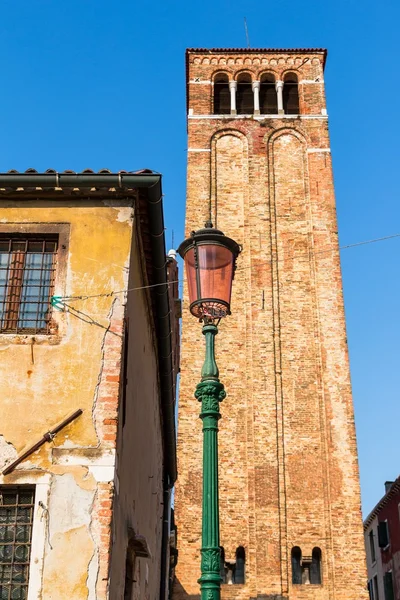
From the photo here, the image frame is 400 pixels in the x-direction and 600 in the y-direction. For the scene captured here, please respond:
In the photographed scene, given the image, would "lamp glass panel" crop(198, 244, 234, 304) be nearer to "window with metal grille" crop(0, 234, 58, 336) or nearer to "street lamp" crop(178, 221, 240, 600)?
→ "street lamp" crop(178, 221, 240, 600)

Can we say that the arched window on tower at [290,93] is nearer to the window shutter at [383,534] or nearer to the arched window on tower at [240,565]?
the arched window on tower at [240,565]

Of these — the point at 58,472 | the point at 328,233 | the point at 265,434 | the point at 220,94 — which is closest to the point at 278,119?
the point at 220,94

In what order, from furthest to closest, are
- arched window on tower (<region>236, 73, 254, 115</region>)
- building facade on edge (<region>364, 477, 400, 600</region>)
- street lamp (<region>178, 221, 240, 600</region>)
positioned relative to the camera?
building facade on edge (<region>364, 477, 400, 600</region>), arched window on tower (<region>236, 73, 254, 115</region>), street lamp (<region>178, 221, 240, 600</region>)

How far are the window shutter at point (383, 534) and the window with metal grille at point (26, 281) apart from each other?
27.8m

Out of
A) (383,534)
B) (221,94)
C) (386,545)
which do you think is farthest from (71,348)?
(383,534)

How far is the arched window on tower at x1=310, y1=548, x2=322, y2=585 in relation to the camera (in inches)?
882

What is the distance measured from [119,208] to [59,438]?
8.18 ft

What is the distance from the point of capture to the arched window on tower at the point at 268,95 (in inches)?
1188

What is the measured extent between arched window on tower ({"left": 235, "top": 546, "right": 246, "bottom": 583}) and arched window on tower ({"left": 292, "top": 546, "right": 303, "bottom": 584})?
4.46 feet

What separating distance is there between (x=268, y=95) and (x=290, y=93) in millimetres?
826

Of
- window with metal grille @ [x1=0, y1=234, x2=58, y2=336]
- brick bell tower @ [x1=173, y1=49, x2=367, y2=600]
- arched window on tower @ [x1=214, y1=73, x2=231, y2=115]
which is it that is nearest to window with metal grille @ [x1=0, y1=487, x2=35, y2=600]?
window with metal grille @ [x1=0, y1=234, x2=58, y2=336]

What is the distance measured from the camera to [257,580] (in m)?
22.2

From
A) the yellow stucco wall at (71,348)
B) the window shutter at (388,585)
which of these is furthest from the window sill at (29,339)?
the window shutter at (388,585)

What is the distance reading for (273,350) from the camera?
25.3 m
